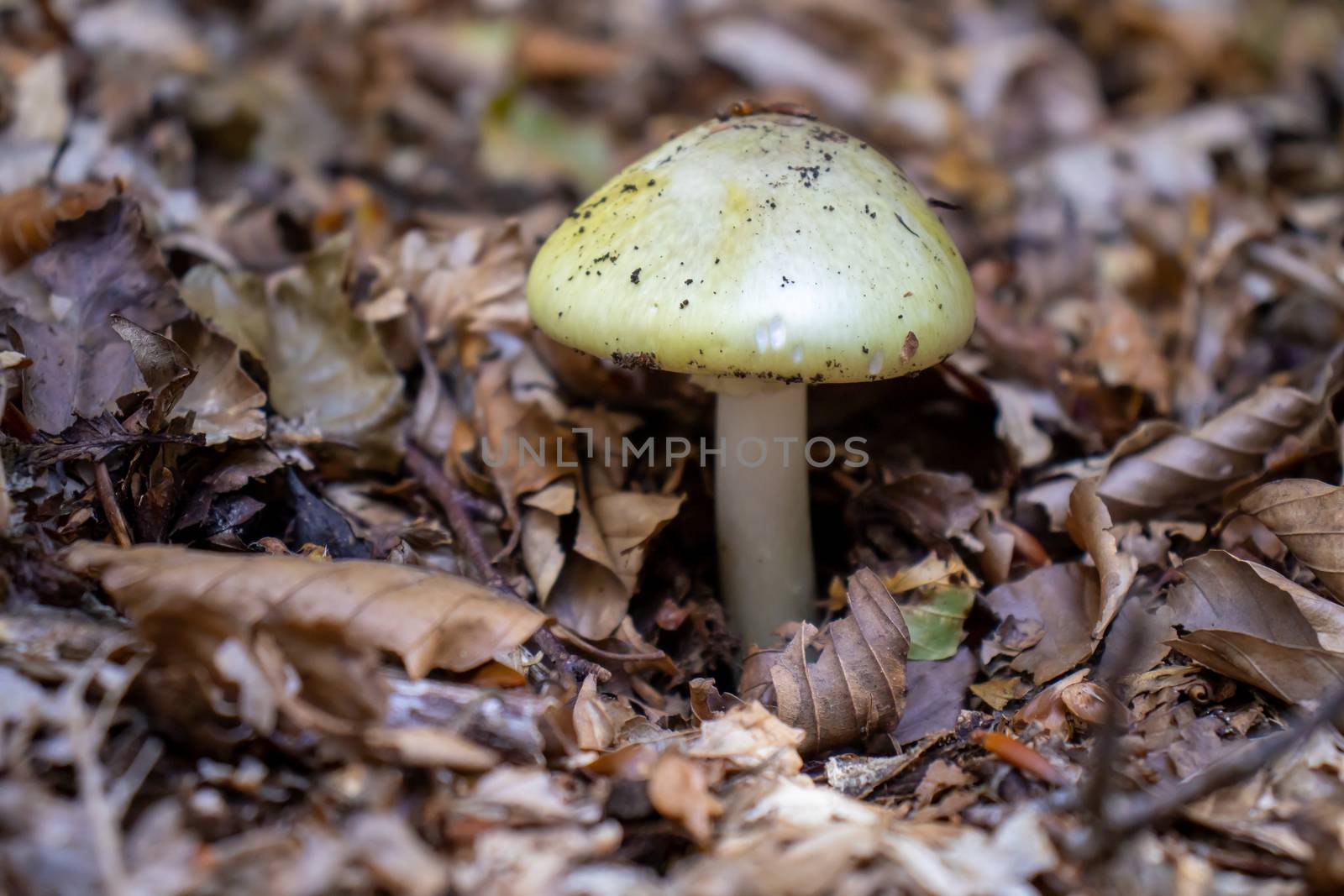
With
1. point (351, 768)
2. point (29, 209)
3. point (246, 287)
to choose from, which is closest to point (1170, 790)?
point (351, 768)

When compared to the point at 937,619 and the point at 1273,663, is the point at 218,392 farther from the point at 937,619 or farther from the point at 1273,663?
the point at 1273,663

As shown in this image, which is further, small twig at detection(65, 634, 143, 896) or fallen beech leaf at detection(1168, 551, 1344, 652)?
fallen beech leaf at detection(1168, 551, 1344, 652)

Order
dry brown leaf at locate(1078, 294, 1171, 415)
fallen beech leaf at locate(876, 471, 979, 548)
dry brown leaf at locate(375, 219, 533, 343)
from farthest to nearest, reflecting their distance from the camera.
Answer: dry brown leaf at locate(1078, 294, 1171, 415) < dry brown leaf at locate(375, 219, 533, 343) < fallen beech leaf at locate(876, 471, 979, 548)

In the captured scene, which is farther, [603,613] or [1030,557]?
[1030,557]

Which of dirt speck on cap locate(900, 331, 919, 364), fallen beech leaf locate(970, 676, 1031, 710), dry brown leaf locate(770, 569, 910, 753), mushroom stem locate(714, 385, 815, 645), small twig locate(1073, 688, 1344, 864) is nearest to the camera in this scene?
small twig locate(1073, 688, 1344, 864)

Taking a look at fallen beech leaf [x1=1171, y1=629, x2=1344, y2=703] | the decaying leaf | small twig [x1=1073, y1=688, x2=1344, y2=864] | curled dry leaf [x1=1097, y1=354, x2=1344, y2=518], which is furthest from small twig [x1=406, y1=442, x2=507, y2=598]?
curled dry leaf [x1=1097, y1=354, x2=1344, y2=518]

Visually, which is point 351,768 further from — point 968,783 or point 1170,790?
point 1170,790

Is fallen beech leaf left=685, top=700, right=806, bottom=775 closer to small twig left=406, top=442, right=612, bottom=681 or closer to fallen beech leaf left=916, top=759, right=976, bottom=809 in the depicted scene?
fallen beech leaf left=916, top=759, right=976, bottom=809
